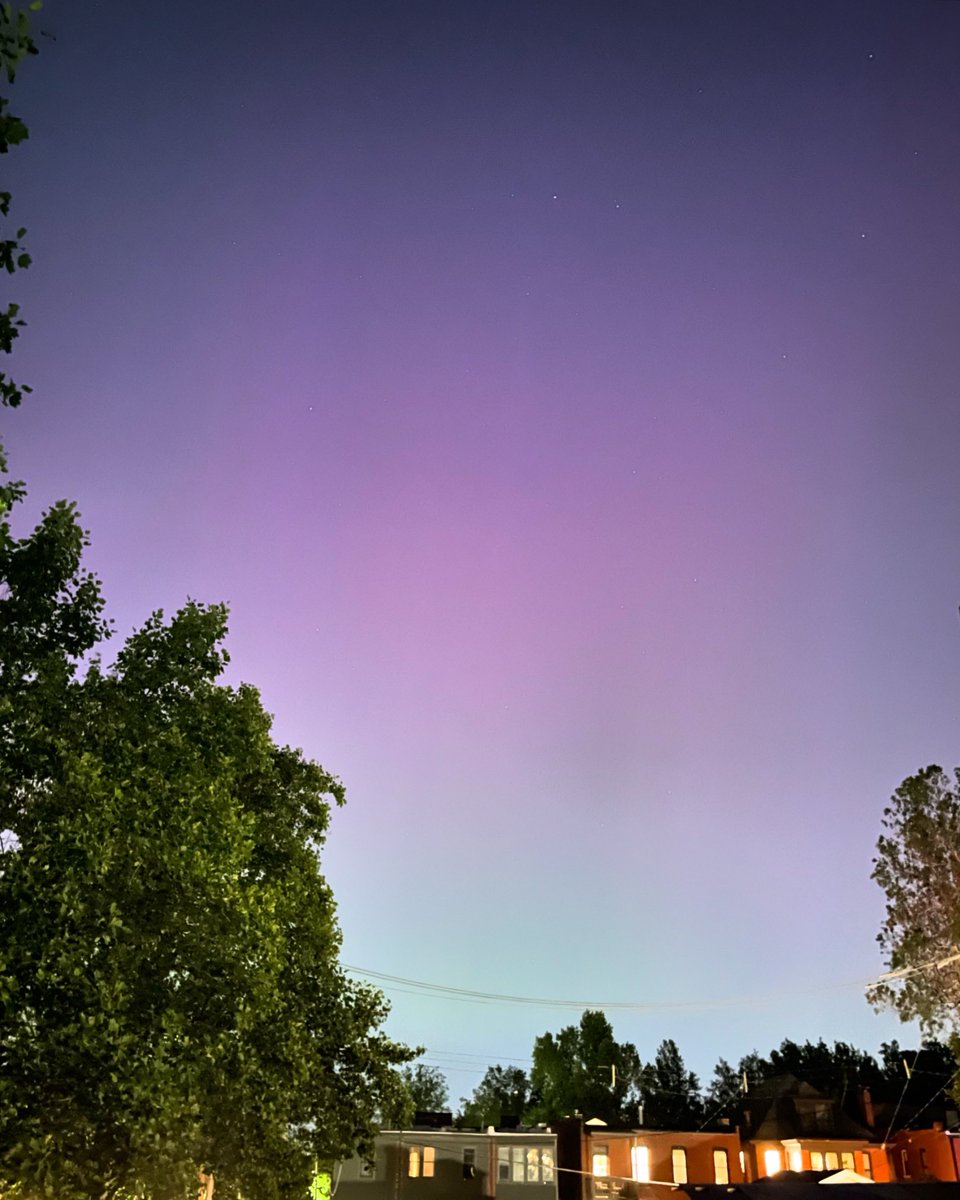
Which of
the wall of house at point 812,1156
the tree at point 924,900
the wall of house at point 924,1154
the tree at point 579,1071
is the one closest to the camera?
the tree at point 924,900

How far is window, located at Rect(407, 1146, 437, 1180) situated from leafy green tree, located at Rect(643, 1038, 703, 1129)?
56.2 meters

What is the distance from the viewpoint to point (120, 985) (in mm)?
15016

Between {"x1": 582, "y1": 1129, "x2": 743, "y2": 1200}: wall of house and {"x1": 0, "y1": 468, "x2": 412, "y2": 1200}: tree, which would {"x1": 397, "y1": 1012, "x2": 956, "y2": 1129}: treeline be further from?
{"x1": 0, "y1": 468, "x2": 412, "y2": 1200}: tree

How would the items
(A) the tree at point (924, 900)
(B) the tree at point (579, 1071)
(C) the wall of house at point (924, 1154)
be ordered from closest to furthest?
(A) the tree at point (924, 900) → (C) the wall of house at point (924, 1154) → (B) the tree at point (579, 1071)

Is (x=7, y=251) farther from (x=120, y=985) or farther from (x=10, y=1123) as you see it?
(x=10, y=1123)

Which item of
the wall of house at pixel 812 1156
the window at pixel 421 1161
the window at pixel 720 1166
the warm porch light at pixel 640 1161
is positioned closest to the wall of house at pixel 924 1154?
the wall of house at pixel 812 1156

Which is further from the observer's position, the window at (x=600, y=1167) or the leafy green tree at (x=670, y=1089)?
the leafy green tree at (x=670, y=1089)

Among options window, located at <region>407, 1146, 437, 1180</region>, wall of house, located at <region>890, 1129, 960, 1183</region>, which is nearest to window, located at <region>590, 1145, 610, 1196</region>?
window, located at <region>407, 1146, 437, 1180</region>

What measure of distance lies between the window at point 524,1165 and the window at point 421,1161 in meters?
4.00

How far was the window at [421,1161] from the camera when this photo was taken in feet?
179

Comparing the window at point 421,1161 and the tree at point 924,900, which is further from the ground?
the tree at point 924,900

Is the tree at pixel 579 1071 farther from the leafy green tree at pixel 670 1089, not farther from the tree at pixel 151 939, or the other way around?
the tree at pixel 151 939

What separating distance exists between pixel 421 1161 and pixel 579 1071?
37006 mm

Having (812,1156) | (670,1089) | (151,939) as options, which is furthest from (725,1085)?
(151,939)
